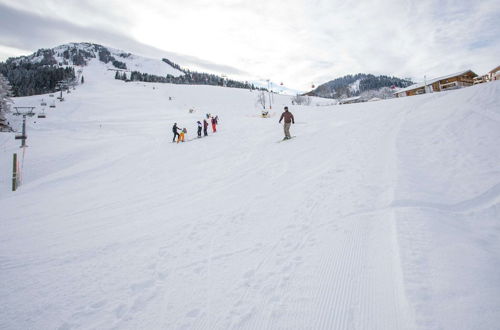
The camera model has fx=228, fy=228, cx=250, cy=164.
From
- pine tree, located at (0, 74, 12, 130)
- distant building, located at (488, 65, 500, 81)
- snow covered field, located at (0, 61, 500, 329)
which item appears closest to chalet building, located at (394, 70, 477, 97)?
distant building, located at (488, 65, 500, 81)

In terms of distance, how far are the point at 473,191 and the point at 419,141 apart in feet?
13.6

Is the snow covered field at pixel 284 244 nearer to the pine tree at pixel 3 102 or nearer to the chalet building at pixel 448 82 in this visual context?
the pine tree at pixel 3 102

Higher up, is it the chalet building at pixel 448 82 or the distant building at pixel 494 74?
the chalet building at pixel 448 82

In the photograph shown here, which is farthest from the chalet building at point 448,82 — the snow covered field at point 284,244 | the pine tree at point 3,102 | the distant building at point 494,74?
the pine tree at point 3,102

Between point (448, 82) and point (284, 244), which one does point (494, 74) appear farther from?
point (284, 244)

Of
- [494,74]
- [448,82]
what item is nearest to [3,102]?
[494,74]

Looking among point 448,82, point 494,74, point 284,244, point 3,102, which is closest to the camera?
point 284,244

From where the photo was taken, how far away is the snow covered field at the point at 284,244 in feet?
8.12

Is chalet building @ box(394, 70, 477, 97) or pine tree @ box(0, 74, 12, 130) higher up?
Result: chalet building @ box(394, 70, 477, 97)

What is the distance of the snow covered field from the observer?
8.12 feet

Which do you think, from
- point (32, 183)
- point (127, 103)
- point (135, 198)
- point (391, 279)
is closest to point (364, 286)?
point (391, 279)

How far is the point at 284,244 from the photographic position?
3.79 m

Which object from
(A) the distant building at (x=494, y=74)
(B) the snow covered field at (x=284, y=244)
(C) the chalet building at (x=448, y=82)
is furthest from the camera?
(C) the chalet building at (x=448, y=82)

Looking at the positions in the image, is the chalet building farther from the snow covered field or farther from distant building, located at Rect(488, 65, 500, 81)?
the snow covered field
